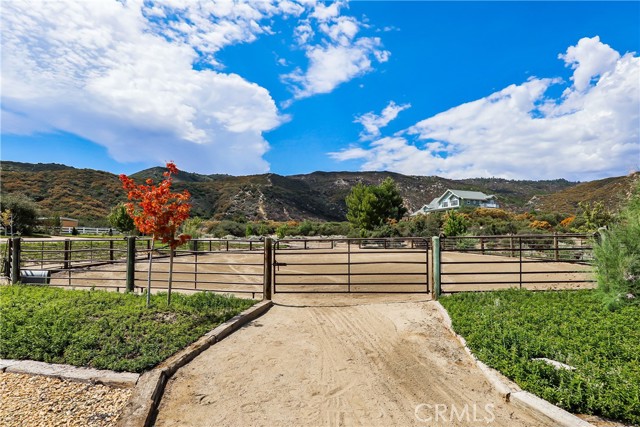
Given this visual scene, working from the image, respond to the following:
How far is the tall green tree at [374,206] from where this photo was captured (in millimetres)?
40625

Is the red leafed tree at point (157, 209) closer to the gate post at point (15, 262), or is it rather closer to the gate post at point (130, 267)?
the gate post at point (130, 267)

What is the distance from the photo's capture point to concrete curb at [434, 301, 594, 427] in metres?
3.25

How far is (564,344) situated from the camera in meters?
4.42

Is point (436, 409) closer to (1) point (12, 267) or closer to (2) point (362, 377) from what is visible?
(2) point (362, 377)

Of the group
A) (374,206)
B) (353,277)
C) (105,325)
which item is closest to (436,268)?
(353,277)

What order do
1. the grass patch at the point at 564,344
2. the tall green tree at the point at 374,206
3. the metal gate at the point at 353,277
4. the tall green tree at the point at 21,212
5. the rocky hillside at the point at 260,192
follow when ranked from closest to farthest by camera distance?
the grass patch at the point at 564,344
the metal gate at the point at 353,277
the tall green tree at the point at 21,212
the tall green tree at the point at 374,206
the rocky hillside at the point at 260,192

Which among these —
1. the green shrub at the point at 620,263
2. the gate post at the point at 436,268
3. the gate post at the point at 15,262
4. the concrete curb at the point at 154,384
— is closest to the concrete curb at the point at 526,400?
the gate post at the point at 436,268

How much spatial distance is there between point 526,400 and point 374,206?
37719mm

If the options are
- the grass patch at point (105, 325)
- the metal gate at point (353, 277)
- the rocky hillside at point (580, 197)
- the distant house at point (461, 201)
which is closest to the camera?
the grass patch at point (105, 325)

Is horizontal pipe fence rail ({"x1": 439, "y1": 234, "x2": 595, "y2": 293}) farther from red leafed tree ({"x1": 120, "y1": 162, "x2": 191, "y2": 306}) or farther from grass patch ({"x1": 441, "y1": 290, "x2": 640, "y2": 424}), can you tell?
red leafed tree ({"x1": 120, "y1": 162, "x2": 191, "y2": 306})

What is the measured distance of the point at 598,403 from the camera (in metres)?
3.30

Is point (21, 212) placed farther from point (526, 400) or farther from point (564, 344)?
point (564, 344)

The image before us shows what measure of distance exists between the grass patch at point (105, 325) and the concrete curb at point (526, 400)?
405cm

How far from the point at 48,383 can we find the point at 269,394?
2621 mm
